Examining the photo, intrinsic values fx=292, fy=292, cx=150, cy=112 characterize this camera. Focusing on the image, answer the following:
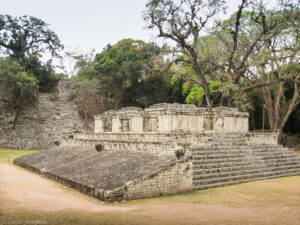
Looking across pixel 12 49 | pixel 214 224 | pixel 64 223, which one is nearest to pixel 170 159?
pixel 214 224

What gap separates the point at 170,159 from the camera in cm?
726

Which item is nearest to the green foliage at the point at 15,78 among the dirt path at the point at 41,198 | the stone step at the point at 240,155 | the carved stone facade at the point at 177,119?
the carved stone facade at the point at 177,119

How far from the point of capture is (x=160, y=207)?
19.1 ft

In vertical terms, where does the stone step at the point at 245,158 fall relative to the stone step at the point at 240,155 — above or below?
below

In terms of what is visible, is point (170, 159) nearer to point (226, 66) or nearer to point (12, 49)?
point (226, 66)

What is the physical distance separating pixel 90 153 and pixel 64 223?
5820mm

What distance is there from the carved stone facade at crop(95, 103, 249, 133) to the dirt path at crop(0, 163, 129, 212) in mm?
4464

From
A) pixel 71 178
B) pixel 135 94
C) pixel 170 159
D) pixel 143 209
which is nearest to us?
pixel 143 209

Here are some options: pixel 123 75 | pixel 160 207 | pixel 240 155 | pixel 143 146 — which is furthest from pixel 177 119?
pixel 123 75

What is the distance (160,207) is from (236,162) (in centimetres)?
461

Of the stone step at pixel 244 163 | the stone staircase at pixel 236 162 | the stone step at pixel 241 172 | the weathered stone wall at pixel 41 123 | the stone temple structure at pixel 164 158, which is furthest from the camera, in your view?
the weathered stone wall at pixel 41 123

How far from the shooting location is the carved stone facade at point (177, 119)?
10766 millimetres

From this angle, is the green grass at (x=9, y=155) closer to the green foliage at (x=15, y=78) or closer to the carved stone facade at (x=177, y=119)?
the green foliage at (x=15, y=78)

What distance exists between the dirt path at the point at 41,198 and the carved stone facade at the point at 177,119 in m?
4.46
